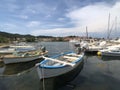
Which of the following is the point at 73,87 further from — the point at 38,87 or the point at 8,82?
the point at 8,82

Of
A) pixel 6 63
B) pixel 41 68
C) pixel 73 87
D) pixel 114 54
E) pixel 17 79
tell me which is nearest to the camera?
pixel 41 68

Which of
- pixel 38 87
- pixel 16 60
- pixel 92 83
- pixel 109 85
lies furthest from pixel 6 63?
pixel 109 85

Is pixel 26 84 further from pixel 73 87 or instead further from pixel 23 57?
pixel 23 57

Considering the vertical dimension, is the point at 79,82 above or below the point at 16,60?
below

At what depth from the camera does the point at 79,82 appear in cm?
965

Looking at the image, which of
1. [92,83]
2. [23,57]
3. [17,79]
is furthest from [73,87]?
[23,57]

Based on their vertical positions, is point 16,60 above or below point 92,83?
above

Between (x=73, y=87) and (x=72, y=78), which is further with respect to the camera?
(x=72, y=78)

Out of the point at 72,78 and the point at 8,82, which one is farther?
the point at 72,78

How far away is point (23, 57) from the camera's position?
15.4 m

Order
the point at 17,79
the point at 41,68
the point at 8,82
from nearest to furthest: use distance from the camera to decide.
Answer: the point at 41,68, the point at 8,82, the point at 17,79

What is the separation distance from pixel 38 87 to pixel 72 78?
10.9ft

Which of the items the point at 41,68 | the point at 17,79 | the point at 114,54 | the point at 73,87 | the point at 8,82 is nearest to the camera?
the point at 41,68

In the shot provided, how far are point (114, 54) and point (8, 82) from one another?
18.9 m
